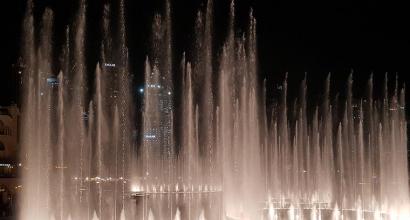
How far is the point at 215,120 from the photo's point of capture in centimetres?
2948

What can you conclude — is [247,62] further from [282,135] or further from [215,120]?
[282,135]

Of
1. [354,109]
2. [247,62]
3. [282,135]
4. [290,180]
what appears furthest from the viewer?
[354,109]

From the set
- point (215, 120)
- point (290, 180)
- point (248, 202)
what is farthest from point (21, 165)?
point (248, 202)

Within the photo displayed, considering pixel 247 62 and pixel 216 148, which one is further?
pixel 216 148

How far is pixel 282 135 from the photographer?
117 feet

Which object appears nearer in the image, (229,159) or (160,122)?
(229,159)

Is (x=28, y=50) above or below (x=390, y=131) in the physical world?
above

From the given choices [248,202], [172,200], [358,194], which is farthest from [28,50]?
[358,194]

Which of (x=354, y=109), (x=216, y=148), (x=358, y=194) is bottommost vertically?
(x=358, y=194)

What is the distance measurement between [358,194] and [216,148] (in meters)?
10.8

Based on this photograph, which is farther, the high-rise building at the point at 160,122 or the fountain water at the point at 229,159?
the high-rise building at the point at 160,122

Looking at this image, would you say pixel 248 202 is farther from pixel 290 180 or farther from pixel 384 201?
pixel 290 180

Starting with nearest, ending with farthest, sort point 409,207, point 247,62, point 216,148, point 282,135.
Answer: point 409,207
point 247,62
point 216,148
point 282,135

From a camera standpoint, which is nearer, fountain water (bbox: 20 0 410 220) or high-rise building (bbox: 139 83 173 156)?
fountain water (bbox: 20 0 410 220)
